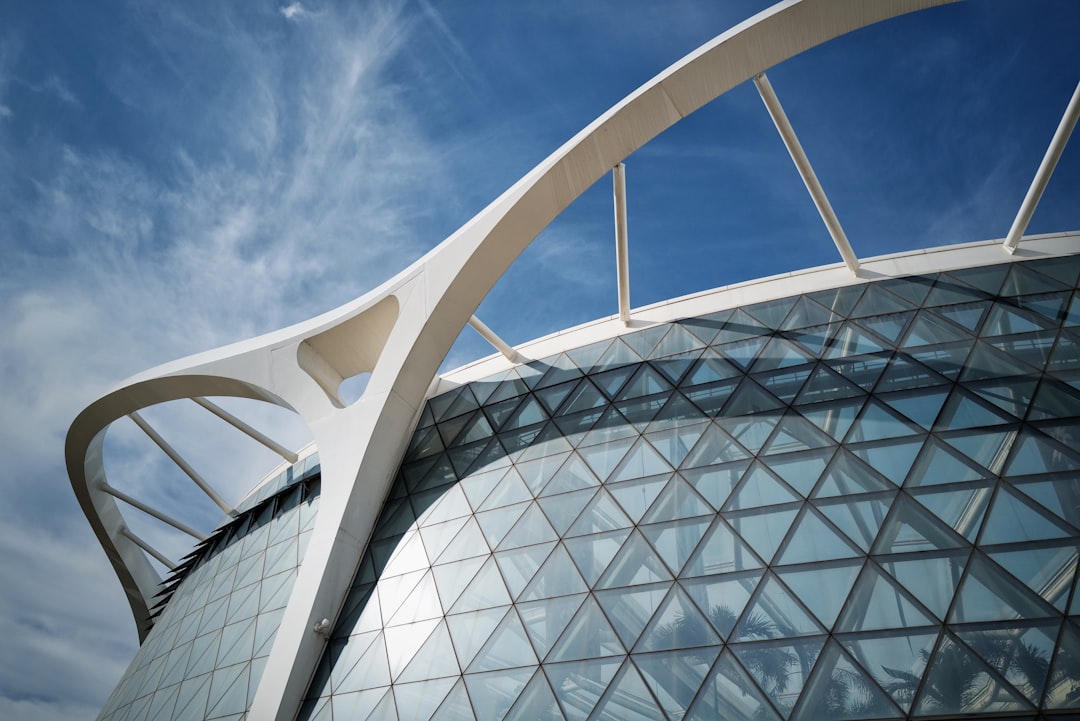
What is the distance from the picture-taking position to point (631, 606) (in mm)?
14039

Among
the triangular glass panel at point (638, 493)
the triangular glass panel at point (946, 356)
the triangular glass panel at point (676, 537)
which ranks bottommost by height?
the triangular glass panel at point (676, 537)

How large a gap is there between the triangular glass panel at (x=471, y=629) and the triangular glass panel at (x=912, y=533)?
730 cm

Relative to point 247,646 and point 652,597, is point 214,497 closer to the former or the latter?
point 247,646

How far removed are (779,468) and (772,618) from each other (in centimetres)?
318

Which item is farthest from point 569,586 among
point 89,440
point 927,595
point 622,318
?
point 89,440

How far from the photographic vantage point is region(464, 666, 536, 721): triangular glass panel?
13.7 m

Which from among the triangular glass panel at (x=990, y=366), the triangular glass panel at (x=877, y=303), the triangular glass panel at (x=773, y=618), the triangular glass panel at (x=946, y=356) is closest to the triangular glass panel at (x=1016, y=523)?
the triangular glass panel at (x=990, y=366)

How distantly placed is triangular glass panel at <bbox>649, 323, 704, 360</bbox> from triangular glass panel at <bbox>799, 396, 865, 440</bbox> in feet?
11.6

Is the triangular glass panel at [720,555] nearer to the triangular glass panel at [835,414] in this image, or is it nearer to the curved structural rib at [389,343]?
the triangular glass panel at [835,414]

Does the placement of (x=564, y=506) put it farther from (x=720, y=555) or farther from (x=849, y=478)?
(x=849, y=478)

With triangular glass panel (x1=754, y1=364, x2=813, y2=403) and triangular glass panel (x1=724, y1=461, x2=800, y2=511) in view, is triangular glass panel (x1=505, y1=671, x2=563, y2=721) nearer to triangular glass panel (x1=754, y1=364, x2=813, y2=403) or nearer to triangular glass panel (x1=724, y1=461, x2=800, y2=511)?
triangular glass panel (x1=724, y1=461, x2=800, y2=511)

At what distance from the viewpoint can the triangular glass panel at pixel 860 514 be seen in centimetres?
1330

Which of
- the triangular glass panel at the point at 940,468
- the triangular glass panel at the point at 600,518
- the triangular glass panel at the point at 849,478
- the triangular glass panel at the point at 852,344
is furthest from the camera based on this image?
the triangular glass panel at the point at 852,344

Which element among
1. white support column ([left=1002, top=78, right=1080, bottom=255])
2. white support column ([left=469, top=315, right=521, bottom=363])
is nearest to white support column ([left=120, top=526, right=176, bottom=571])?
white support column ([left=469, top=315, right=521, bottom=363])
